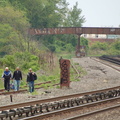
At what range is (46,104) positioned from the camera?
10305 millimetres

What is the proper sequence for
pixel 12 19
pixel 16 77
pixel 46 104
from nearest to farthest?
pixel 46 104, pixel 16 77, pixel 12 19

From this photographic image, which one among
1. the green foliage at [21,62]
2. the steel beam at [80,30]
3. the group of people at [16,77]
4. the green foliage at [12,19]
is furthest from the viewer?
the steel beam at [80,30]

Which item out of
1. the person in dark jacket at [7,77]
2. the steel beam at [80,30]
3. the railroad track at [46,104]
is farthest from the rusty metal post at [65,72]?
the steel beam at [80,30]

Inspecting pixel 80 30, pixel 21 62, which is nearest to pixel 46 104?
pixel 21 62

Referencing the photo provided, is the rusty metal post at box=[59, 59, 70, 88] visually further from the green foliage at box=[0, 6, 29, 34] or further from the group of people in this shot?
the green foliage at box=[0, 6, 29, 34]

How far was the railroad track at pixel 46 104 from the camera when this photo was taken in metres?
9.43

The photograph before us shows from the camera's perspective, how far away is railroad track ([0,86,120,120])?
9430 millimetres

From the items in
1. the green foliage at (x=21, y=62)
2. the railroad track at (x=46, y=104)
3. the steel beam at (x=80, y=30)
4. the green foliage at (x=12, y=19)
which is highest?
the green foliage at (x=12, y=19)

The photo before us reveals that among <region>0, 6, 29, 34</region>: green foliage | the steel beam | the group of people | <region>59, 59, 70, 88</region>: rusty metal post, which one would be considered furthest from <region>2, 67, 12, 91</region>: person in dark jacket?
the steel beam

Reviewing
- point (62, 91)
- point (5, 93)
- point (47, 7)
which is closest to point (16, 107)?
point (5, 93)

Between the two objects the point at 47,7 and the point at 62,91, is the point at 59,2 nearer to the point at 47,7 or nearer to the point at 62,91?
the point at 47,7

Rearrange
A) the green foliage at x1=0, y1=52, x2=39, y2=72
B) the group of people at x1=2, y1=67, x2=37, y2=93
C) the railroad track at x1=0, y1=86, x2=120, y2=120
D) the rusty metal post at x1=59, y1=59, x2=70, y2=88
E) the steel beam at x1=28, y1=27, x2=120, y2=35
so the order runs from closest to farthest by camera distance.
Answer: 1. the railroad track at x1=0, y1=86, x2=120, y2=120
2. the group of people at x1=2, y1=67, x2=37, y2=93
3. the rusty metal post at x1=59, y1=59, x2=70, y2=88
4. the green foliage at x1=0, y1=52, x2=39, y2=72
5. the steel beam at x1=28, y1=27, x2=120, y2=35

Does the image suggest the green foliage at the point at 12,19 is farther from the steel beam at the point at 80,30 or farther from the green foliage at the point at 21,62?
the green foliage at the point at 21,62

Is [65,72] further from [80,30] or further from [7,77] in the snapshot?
[80,30]
